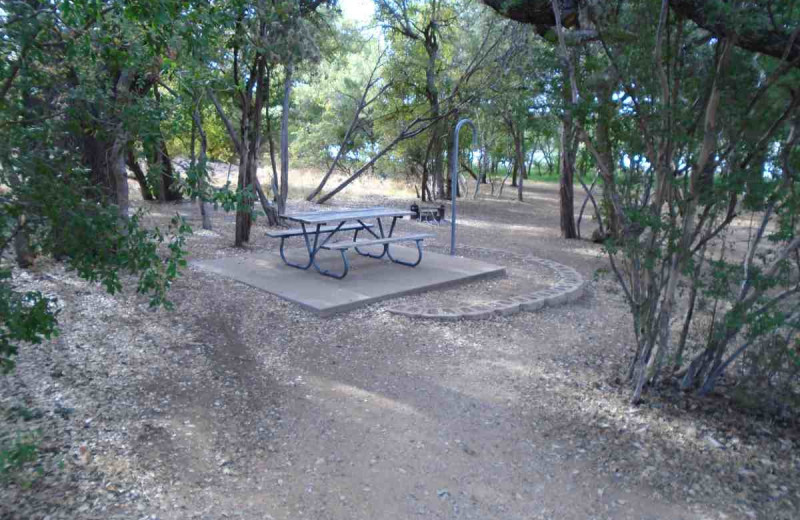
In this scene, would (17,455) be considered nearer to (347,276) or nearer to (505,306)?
(505,306)

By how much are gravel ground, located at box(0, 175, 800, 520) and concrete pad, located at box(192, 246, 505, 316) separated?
388mm

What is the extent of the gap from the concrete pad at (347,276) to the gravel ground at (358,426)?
15.3 inches

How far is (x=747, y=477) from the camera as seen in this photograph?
10.1ft

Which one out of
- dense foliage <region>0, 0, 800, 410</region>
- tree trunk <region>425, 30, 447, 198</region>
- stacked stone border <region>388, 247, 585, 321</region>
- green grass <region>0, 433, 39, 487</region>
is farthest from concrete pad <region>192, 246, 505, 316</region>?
tree trunk <region>425, 30, 447, 198</region>

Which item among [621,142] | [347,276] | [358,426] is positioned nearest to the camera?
[358,426]

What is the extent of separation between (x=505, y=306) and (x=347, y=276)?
1.91 m

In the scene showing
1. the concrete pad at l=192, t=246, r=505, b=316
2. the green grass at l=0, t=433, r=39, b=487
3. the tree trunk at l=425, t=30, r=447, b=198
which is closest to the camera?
the green grass at l=0, t=433, r=39, b=487

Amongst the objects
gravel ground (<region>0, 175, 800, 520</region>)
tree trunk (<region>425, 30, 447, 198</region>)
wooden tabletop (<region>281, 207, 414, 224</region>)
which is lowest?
gravel ground (<region>0, 175, 800, 520</region>)

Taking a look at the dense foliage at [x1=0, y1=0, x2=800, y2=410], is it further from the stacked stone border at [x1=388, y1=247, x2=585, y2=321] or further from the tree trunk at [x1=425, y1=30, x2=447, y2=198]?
the tree trunk at [x1=425, y1=30, x2=447, y2=198]

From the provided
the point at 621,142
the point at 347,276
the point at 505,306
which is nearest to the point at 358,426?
the point at 621,142

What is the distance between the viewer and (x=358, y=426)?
3.51 meters

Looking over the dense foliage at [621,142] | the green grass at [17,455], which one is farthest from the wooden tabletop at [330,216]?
the green grass at [17,455]

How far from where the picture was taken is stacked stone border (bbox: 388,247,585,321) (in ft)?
18.2

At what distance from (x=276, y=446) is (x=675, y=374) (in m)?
2.67
